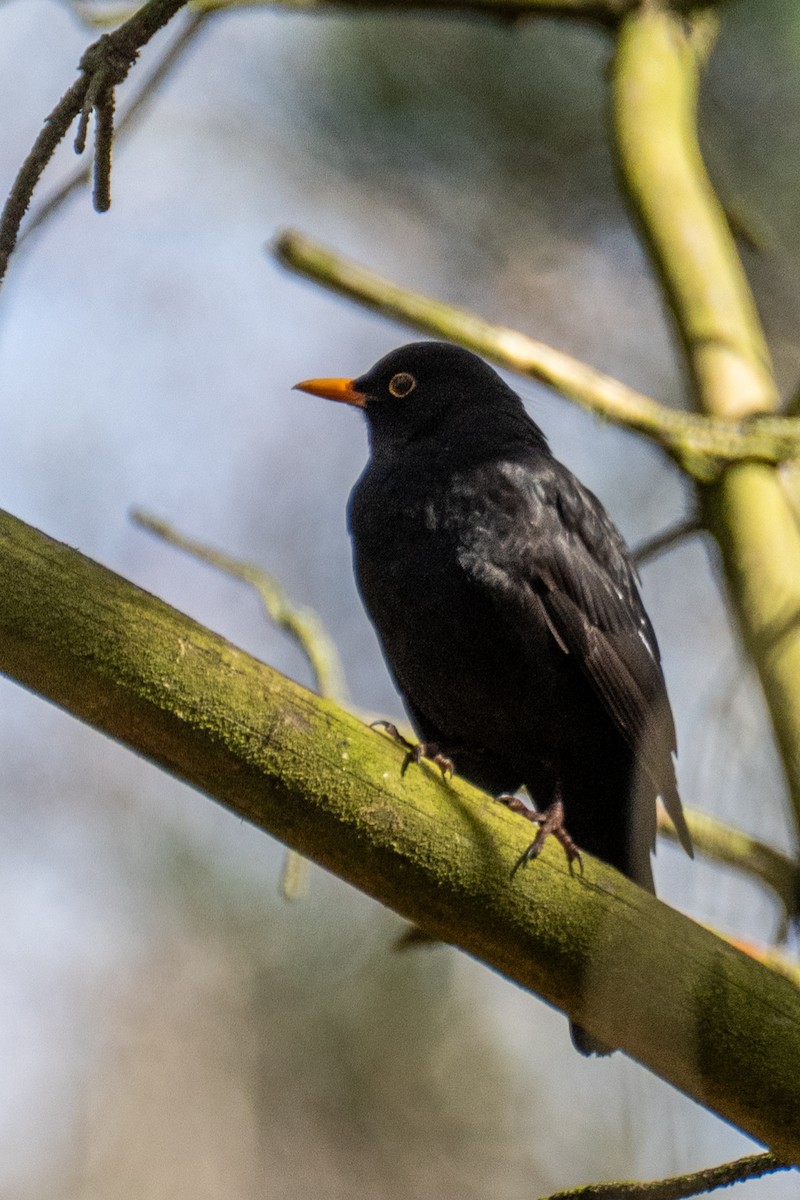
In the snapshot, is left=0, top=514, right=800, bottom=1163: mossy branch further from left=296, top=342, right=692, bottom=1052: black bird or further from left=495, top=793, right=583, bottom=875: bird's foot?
left=296, top=342, right=692, bottom=1052: black bird

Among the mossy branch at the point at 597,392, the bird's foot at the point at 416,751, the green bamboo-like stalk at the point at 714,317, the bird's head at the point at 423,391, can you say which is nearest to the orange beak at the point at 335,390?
the bird's head at the point at 423,391

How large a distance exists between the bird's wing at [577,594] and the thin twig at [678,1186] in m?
1.29

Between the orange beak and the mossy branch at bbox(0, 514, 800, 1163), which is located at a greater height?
the orange beak

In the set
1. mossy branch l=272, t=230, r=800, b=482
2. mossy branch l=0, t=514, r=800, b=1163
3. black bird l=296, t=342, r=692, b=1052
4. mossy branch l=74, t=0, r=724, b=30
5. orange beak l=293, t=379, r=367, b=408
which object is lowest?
Answer: mossy branch l=0, t=514, r=800, b=1163

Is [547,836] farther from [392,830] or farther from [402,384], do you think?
[402,384]

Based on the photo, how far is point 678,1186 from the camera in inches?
86.2

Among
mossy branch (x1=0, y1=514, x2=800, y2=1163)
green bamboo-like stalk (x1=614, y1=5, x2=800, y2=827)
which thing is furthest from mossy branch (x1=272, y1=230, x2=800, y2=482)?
mossy branch (x1=0, y1=514, x2=800, y2=1163)

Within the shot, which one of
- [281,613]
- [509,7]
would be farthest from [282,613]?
[509,7]

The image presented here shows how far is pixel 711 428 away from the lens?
3.73 m

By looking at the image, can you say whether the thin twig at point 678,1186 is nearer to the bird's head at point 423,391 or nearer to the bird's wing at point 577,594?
the bird's wing at point 577,594

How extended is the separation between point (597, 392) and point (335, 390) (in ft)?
3.88

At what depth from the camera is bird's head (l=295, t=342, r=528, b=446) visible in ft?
14.0

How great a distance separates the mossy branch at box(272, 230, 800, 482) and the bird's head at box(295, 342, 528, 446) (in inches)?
14.0

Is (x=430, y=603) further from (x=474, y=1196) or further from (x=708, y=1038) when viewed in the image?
(x=474, y=1196)
